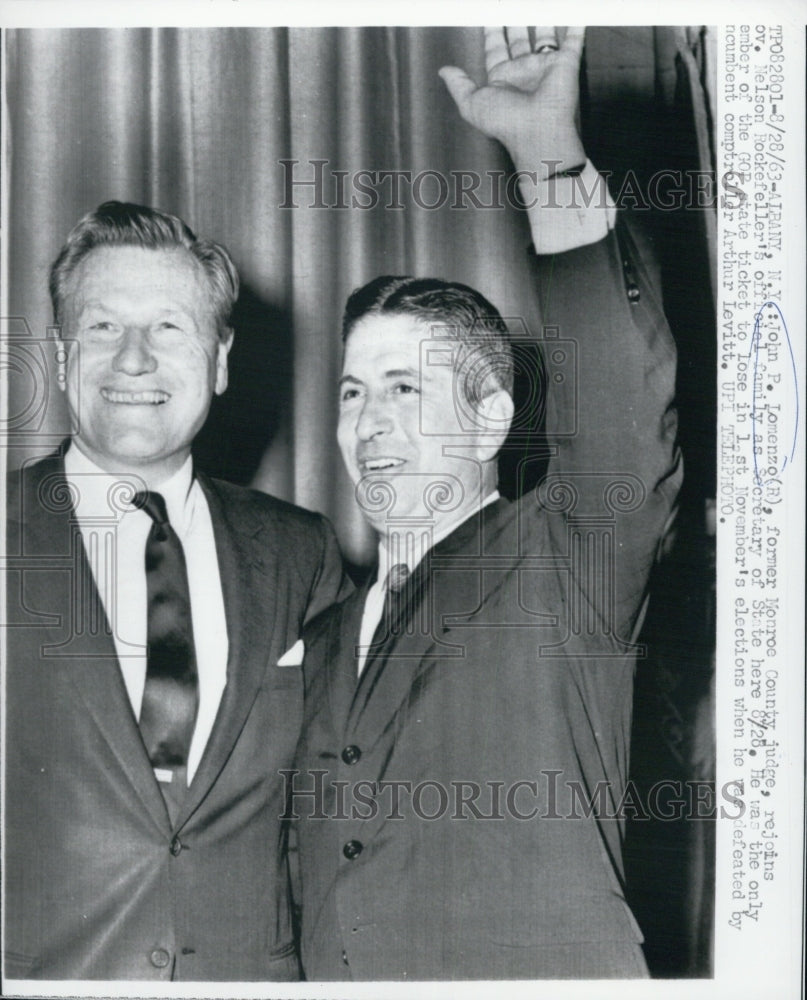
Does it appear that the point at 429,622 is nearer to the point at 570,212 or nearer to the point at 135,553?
the point at 135,553

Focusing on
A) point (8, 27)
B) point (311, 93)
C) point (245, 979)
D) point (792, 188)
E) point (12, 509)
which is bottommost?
point (245, 979)

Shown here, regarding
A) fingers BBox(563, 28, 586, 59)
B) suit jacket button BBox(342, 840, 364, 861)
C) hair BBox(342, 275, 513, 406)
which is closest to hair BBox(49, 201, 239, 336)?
hair BBox(342, 275, 513, 406)

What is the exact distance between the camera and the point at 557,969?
5.85 ft

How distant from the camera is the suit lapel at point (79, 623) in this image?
A: 5.70 ft

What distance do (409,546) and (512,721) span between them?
0.39 meters

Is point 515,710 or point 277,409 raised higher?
point 277,409

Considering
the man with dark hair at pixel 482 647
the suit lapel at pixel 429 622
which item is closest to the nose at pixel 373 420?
the man with dark hair at pixel 482 647

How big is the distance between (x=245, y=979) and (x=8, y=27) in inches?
74.9

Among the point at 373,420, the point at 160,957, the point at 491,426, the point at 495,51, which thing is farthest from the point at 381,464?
the point at 160,957

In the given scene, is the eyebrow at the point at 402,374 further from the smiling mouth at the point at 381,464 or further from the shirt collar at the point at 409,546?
the shirt collar at the point at 409,546

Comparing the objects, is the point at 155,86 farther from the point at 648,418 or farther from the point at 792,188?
the point at 792,188

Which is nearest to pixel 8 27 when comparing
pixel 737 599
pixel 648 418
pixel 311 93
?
pixel 311 93

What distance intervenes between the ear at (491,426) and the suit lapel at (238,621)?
46 centimetres

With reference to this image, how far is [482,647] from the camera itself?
1.77 meters
